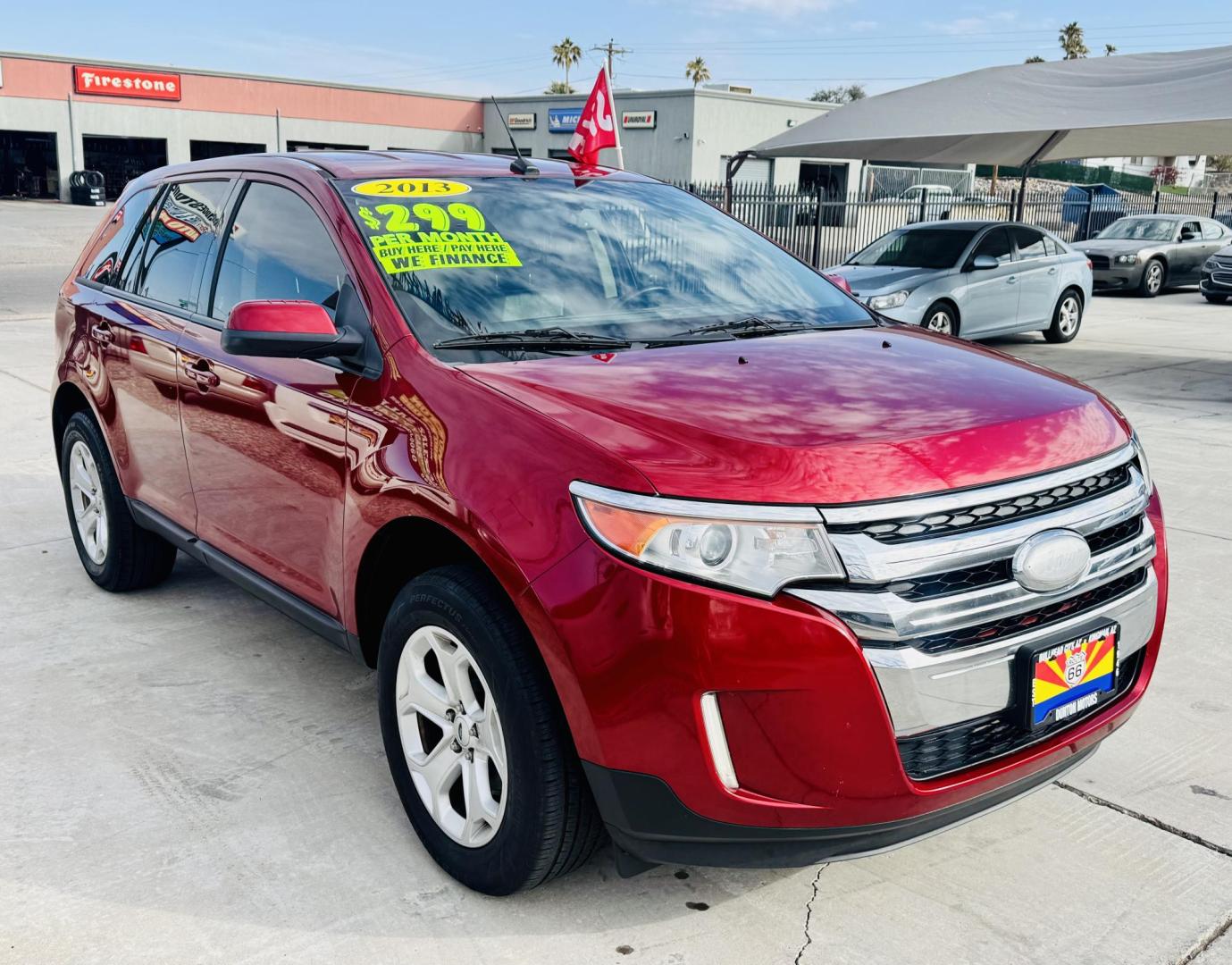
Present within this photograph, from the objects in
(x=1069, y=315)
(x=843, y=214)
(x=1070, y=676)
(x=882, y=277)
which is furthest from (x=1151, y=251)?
(x=1070, y=676)

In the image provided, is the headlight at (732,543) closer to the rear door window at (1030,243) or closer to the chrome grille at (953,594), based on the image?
the chrome grille at (953,594)

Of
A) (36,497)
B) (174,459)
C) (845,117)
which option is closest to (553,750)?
(174,459)

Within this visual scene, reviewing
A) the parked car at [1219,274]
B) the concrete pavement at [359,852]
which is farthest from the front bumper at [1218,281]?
the concrete pavement at [359,852]

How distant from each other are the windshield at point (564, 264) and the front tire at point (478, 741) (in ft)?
2.26

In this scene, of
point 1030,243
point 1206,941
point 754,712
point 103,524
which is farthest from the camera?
point 1030,243

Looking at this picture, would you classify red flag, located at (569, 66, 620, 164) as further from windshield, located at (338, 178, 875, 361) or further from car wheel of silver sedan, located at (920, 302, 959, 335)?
windshield, located at (338, 178, 875, 361)

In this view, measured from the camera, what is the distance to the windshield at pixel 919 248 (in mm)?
12703

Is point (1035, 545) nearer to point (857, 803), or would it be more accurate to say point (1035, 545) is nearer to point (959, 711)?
point (959, 711)

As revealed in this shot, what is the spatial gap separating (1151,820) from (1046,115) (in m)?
12.8

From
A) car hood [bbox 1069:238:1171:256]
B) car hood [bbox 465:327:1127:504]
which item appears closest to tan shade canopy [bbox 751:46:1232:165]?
car hood [bbox 1069:238:1171:256]

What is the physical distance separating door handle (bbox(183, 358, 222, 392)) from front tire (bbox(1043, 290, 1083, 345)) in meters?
12.3

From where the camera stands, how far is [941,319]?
1238 cm

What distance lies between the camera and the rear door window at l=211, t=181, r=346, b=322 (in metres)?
3.26

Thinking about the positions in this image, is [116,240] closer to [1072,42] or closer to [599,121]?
[599,121]
